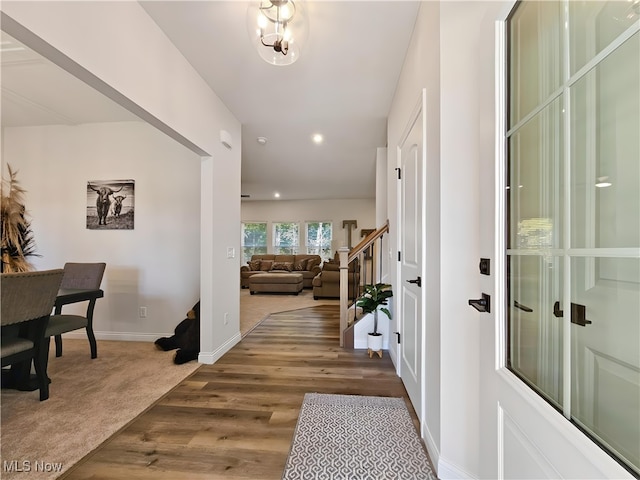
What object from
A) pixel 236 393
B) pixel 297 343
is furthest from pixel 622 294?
pixel 297 343

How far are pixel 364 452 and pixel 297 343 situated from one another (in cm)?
187

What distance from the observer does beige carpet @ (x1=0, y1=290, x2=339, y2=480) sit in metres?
1.52

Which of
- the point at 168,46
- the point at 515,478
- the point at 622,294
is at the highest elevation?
the point at 168,46

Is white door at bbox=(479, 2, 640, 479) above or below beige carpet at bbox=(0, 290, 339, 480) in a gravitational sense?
above

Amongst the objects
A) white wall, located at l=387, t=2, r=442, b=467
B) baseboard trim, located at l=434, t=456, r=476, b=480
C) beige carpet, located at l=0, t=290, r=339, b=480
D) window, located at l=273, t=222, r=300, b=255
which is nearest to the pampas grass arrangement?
beige carpet, located at l=0, t=290, r=339, b=480

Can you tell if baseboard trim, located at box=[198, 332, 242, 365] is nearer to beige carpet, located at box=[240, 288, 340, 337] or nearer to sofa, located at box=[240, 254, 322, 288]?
beige carpet, located at box=[240, 288, 340, 337]

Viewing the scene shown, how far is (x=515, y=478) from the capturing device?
2.84 ft

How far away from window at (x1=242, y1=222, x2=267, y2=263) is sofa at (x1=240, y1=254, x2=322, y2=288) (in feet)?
1.74

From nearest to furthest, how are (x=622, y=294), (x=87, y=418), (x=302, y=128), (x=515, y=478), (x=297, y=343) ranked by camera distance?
(x=622, y=294) < (x=515, y=478) < (x=87, y=418) < (x=297, y=343) < (x=302, y=128)

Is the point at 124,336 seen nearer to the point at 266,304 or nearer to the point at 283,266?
the point at 266,304

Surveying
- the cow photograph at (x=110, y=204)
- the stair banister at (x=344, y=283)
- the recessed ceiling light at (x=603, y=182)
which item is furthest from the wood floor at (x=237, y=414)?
the cow photograph at (x=110, y=204)

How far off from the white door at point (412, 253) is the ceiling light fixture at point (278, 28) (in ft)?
2.81

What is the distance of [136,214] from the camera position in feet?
11.1

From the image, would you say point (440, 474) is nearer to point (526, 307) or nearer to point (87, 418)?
point (526, 307)
